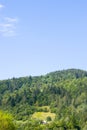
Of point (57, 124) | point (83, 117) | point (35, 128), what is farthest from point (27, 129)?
point (83, 117)

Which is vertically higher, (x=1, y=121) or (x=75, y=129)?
(x=1, y=121)

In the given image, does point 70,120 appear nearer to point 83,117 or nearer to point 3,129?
point 83,117

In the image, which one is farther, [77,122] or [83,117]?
[83,117]

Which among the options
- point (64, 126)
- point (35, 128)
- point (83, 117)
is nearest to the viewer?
point (35, 128)

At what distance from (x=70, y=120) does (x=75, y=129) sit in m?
11.3

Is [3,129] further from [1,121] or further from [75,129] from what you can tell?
[75,129]

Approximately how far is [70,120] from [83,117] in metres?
22.0

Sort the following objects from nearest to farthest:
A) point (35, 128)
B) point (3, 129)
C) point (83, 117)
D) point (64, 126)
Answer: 1. point (3, 129)
2. point (35, 128)
3. point (64, 126)
4. point (83, 117)

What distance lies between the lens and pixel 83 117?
630 feet

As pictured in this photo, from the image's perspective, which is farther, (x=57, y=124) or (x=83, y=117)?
(x=83, y=117)

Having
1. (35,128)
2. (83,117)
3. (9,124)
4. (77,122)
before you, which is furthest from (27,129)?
(9,124)

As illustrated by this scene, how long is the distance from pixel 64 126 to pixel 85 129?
11.9 m

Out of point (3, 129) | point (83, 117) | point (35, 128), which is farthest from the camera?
point (83, 117)

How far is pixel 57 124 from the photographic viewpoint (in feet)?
549
